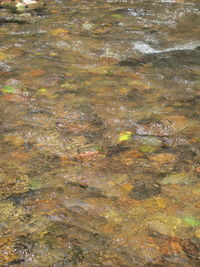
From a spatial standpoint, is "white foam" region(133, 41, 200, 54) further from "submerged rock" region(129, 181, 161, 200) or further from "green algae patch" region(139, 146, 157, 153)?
"submerged rock" region(129, 181, 161, 200)

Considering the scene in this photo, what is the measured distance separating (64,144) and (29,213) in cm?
112

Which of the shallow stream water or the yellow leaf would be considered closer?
the shallow stream water

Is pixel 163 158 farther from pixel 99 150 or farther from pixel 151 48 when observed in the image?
pixel 151 48

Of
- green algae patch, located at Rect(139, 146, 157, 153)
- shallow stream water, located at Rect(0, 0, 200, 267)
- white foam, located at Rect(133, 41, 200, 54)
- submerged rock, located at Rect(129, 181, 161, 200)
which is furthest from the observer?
white foam, located at Rect(133, 41, 200, 54)

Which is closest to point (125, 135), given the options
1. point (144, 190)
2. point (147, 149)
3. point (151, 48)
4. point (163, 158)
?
point (147, 149)

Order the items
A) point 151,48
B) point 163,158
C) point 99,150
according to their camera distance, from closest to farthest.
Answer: point 163,158, point 99,150, point 151,48

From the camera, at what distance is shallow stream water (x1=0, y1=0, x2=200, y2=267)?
2.75 meters

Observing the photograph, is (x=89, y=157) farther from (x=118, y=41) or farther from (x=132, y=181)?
(x=118, y=41)

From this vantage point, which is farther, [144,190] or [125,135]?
[125,135]

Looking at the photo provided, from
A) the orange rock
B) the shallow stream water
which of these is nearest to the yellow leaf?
the shallow stream water

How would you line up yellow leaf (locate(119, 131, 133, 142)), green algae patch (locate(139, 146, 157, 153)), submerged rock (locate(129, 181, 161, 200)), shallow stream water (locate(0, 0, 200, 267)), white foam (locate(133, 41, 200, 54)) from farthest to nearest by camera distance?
1. white foam (locate(133, 41, 200, 54))
2. yellow leaf (locate(119, 131, 133, 142))
3. green algae patch (locate(139, 146, 157, 153))
4. submerged rock (locate(129, 181, 161, 200))
5. shallow stream water (locate(0, 0, 200, 267))

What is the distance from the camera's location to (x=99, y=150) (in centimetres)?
393

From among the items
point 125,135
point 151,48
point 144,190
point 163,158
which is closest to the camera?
point 144,190

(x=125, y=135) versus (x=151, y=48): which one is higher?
(x=125, y=135)
